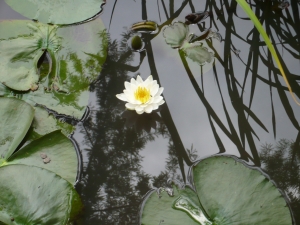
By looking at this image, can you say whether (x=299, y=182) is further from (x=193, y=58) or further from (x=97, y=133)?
(x=97, y=133)

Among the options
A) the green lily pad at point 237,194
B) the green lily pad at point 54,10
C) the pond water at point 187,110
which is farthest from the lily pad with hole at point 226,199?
the green lily pad at point 54,10

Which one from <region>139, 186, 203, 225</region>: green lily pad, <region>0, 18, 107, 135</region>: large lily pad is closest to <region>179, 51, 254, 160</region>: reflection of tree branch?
<region>139, 186, 203, 225</region>: green lily pad

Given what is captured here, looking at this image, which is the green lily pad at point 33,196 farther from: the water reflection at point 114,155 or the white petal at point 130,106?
the white petal at point 130,106

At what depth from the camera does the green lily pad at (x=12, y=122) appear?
142cm

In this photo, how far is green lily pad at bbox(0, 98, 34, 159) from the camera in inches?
56.0

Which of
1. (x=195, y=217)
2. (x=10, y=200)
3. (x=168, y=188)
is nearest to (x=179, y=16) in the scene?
(x=168, y=188)

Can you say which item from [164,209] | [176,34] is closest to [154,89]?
[176,34]

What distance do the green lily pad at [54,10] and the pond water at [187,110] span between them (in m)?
0.10

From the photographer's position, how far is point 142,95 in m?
1.52

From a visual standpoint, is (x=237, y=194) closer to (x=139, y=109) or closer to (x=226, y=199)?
(x=226, y=199)

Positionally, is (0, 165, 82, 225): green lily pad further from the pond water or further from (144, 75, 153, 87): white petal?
(144, 75, 153, 87): white petal

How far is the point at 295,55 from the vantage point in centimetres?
174

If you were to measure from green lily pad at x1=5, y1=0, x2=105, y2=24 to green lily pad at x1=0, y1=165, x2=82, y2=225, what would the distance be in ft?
3.12

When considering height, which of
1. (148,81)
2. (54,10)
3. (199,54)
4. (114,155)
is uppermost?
(54,10)
